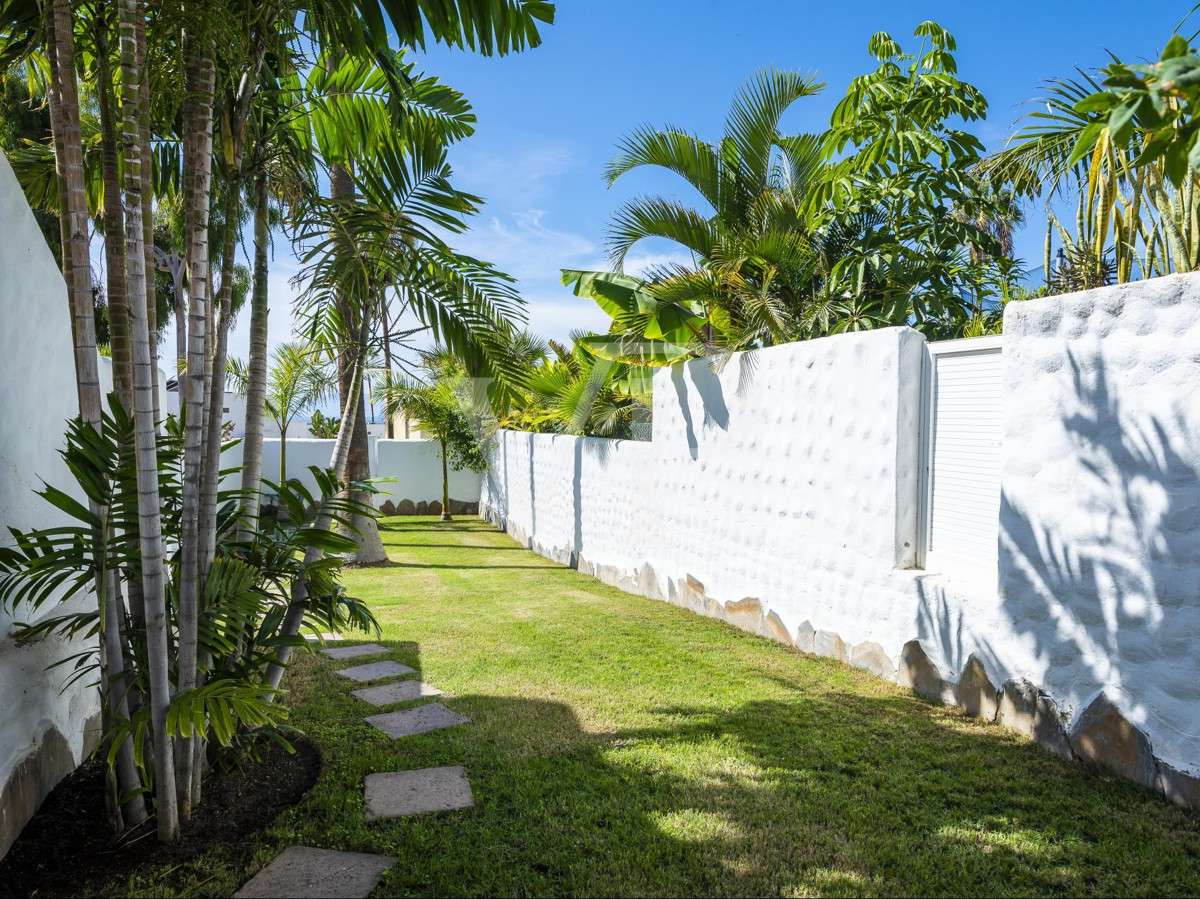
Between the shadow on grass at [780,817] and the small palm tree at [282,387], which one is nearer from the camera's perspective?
the shadow on grass at [780,817]

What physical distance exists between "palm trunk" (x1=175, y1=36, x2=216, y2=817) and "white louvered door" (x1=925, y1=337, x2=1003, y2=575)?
13.6ft

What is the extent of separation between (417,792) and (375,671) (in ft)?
7.12

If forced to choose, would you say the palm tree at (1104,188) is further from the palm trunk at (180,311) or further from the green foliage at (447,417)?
the green foliage at (447,417)

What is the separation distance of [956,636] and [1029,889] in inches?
82.9

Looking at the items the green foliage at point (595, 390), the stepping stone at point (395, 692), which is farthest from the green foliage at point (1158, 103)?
the green foliage at point (595, 390)

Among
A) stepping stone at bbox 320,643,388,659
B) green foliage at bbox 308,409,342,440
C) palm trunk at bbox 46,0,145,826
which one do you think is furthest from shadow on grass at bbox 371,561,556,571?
green foliage at bbox 308,409,342,440

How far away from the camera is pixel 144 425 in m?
2.73

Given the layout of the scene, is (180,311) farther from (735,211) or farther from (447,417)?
(735,211)

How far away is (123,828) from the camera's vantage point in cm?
310

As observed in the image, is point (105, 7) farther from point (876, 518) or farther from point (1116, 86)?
point (876, 518)

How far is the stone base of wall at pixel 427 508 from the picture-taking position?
19.7 meters

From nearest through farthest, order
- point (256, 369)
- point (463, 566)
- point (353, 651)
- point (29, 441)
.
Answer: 1. point (29, 441)
2. point (256, 369)
3. point (353, 651)
4. point (463, 566)

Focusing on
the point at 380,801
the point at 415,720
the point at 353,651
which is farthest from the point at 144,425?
the point at 353,651

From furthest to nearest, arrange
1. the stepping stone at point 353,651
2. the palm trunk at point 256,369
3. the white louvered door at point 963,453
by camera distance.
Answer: the stepping stone at point 353,651
the white louvered door at point 963,453
the palm trunk at point 256,369
